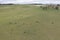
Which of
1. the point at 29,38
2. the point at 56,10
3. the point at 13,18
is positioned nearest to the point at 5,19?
the point at 13,18

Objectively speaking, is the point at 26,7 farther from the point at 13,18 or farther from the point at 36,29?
the point at 36,29

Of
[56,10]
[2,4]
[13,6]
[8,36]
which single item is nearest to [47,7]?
[56,10]

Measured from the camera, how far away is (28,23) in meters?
0.92

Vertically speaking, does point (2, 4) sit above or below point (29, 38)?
above

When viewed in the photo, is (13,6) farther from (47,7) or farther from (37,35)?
(37,35)

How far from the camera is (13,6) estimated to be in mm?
1190

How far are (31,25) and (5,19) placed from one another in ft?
0.65

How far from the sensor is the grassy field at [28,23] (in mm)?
791

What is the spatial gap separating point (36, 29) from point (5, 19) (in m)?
0.25

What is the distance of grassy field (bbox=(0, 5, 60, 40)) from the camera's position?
79 centimetres

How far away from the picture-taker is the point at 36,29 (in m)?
0.85

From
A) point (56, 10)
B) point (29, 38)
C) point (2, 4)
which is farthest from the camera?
point (2, 4)

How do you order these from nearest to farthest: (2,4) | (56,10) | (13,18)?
→ (13,18) → (56,10) → (2,4)

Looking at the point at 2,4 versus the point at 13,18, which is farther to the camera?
the point at 2,4
